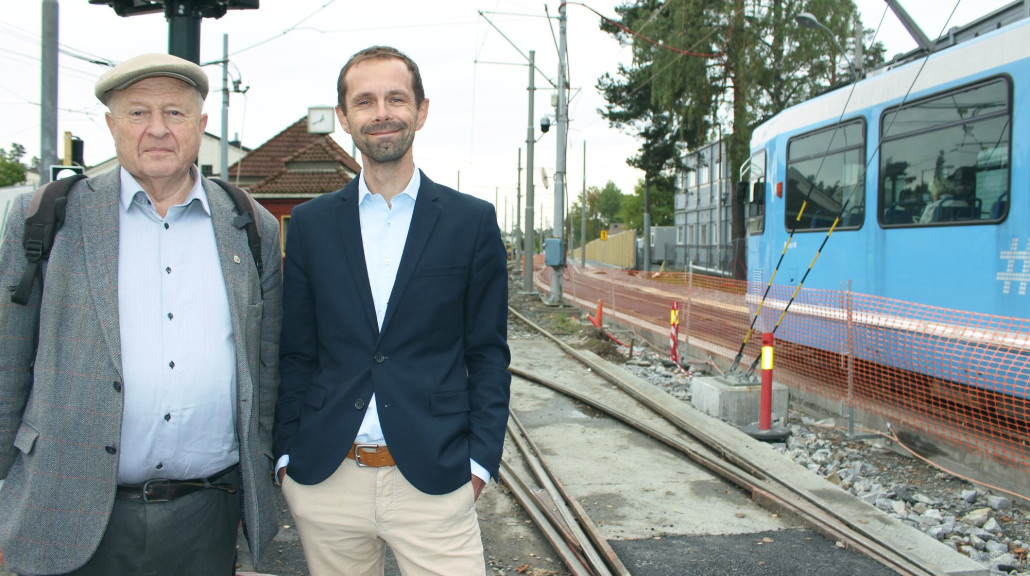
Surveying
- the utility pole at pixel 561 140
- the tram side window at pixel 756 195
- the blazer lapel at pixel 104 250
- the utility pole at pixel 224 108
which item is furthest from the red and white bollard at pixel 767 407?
the utility pole at pixel 224 108

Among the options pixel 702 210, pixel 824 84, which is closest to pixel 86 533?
pixel 824 84

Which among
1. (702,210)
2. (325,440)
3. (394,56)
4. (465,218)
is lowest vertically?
(325,440)

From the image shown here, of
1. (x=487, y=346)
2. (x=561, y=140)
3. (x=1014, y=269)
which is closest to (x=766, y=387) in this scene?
(x=1014, y=269)

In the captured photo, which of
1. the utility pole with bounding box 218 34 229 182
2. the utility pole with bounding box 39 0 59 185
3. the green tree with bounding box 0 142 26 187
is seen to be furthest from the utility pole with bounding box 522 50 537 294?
the green tree with bounding box 0 142 26 187

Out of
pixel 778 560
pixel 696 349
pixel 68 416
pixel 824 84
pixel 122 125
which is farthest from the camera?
pixel 824 84

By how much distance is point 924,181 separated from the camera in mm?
8141

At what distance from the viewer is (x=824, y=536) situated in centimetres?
468

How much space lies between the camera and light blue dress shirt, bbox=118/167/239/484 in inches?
83.5

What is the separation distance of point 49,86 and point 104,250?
9371 mm

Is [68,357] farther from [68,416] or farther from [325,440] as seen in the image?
[325,440]

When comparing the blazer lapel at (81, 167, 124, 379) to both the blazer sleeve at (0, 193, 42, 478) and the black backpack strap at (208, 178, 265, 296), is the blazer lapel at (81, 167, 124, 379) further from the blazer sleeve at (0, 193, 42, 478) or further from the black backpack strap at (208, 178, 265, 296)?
the black backpack strap at (208, 178, 265, 296)

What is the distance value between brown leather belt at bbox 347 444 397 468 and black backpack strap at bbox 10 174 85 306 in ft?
2.98

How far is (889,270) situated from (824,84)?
67.2ft

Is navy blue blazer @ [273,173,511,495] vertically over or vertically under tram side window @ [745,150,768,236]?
under
